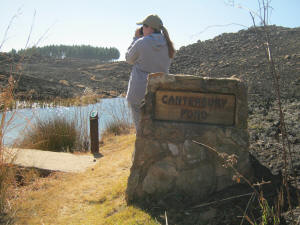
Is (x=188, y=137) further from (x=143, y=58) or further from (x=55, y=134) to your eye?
(x=55, y=134)

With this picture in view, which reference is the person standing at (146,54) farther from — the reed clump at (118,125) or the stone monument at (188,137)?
the reed clump at (118,125)

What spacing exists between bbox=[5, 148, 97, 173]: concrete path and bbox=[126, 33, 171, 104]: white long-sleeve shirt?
1466 mm

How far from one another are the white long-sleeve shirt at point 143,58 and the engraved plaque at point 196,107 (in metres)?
0.56

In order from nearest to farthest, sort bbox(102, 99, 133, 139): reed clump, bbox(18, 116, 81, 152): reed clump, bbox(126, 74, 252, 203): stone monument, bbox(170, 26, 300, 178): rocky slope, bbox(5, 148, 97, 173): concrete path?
bbox(126, 74, 252, 203): stone monument → bbox(170, 26, 300, 178): rocky slope → bbox(5, 148, 97, 173): concrete path → bbox(18, 116, 81, 152): reed clump → bbox(102, 99, 133, 139): reed clump

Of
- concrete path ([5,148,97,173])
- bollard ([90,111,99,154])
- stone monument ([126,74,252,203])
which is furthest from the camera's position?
bollard ([90,111,99,154])

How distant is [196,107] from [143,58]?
830 mm

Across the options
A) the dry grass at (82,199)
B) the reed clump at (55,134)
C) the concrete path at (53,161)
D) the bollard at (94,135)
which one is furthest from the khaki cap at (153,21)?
the reed clump at (55,134)

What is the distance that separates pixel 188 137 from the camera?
2.39 metres

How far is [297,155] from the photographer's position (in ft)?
7.50

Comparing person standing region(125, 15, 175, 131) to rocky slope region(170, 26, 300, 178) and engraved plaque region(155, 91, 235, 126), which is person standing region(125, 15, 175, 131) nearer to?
engraved plaque region(155, 91, 235, 126)

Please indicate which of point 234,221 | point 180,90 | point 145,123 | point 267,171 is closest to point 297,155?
point 267,171

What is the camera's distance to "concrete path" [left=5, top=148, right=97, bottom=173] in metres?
3.78

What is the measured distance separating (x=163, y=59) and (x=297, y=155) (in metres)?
1.54

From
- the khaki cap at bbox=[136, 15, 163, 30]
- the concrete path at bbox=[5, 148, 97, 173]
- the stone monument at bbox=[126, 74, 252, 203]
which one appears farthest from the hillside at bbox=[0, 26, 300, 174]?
the khaki cap at bbox=[136, 15, 163, 30]
